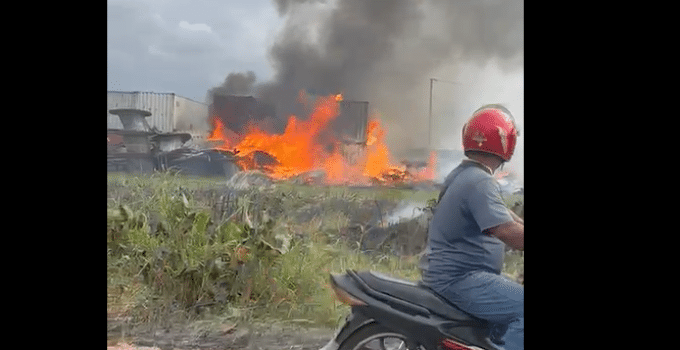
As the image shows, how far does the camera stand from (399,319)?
2.75 metres

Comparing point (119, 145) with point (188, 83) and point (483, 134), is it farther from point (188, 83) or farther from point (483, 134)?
point (483, 134)

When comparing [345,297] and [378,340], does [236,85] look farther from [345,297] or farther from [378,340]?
[378,340]

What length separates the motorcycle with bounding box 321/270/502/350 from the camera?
2742 millimetres

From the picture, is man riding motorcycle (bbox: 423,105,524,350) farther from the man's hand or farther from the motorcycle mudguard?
the motorcycle mudguard

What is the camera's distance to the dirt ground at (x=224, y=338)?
8.93ft

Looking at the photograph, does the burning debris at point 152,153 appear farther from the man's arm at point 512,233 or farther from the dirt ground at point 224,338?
the man's arm at point 512,233

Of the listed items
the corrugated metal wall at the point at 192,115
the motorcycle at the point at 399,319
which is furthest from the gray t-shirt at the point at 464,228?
the corrugated metal wall at the point at 192,115

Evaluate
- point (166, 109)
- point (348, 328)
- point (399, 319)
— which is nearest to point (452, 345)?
point (399, 319)

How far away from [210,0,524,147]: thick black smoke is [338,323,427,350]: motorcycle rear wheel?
803 millimetres

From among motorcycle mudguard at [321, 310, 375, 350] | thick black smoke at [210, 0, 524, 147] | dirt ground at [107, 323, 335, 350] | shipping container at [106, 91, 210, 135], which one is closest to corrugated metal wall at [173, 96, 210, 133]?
shipping container at [106, 91, 210, 135]
